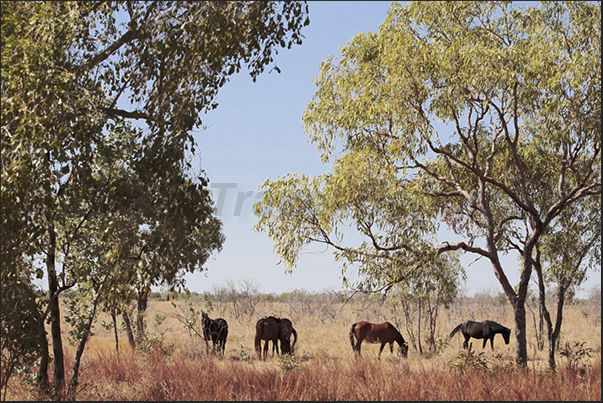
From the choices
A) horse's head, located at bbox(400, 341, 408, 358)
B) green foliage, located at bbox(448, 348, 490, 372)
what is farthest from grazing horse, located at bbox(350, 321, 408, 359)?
green foliage, located at bbox(448, 348, 490, 372)

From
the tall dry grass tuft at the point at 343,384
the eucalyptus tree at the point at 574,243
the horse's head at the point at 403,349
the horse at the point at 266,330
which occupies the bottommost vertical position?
the horse's head at the point at 403,349

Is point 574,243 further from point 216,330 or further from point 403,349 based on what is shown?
point 216,330

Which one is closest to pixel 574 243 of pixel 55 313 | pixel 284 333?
pixel 284 333

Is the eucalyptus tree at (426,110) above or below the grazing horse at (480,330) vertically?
above

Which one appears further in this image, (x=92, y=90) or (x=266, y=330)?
(x=266, y=330)

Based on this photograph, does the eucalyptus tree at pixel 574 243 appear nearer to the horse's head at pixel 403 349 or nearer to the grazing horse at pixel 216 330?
the horse's head at pixel 403 349

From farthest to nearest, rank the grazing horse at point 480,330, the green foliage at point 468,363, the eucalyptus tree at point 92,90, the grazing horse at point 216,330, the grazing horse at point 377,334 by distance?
the grazing horse at point 480,330, the grazing horse at point 377,334, the grazing horse at point 216,330, the green foliage at point 468,363, the eucalyptus tree at point 92,90

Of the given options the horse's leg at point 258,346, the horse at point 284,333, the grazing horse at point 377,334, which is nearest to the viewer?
the horse's leg at point 258,346

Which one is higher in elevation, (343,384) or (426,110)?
(426,110)

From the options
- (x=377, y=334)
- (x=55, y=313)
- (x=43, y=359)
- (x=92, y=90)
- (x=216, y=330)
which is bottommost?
(x=377, y=334)

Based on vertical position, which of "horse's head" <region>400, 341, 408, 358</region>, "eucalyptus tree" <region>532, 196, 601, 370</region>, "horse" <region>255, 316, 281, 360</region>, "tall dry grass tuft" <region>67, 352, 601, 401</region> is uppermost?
"eucalyptus tree" <region>532, 196, 601, 370</region>

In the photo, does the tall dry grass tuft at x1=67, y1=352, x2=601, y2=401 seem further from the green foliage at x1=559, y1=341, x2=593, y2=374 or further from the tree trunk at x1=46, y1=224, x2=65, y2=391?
the tree trunk at x1=46, y1=224, x2=65, y2=391

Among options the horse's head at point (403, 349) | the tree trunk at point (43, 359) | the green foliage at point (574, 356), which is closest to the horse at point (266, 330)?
the horse's head at point (403, 349)

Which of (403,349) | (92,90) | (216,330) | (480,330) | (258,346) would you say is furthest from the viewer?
(480,330)
